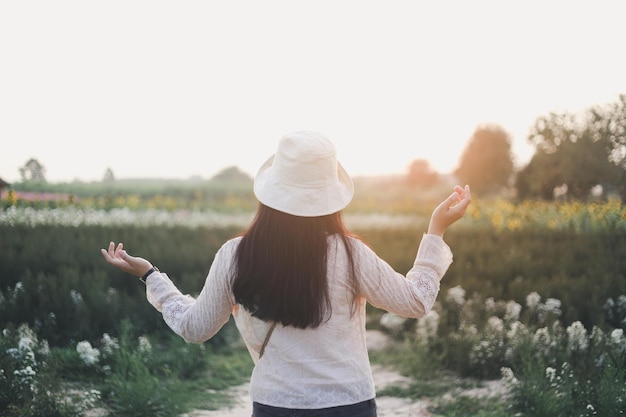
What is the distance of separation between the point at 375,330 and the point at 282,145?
6.17 m

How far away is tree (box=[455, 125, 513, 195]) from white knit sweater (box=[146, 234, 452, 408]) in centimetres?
3565

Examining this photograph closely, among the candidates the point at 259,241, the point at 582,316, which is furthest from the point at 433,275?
the point at 582,316

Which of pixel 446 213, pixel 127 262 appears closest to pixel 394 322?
pixel 446 213

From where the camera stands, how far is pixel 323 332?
2.01 m

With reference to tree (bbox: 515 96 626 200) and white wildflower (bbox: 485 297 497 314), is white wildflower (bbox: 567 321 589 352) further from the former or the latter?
tree (bbox: 515 96 626 200)

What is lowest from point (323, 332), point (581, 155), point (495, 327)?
point (495, 327)

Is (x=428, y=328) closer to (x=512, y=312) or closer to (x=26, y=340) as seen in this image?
(x=512, y=312)

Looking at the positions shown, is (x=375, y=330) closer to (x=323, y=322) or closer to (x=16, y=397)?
(x=16, y=397)

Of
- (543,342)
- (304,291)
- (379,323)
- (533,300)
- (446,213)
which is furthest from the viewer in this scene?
(379,323)

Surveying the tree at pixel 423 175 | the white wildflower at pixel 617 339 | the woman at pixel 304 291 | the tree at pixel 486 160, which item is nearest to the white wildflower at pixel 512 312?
the white wildflower at pixel 617 339

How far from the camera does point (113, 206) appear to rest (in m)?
15.1

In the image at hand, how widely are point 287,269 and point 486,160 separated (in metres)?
37.4

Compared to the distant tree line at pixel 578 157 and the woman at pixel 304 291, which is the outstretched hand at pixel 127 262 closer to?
the woman at pixel 304 291

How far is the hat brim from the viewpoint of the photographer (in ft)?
6.54
